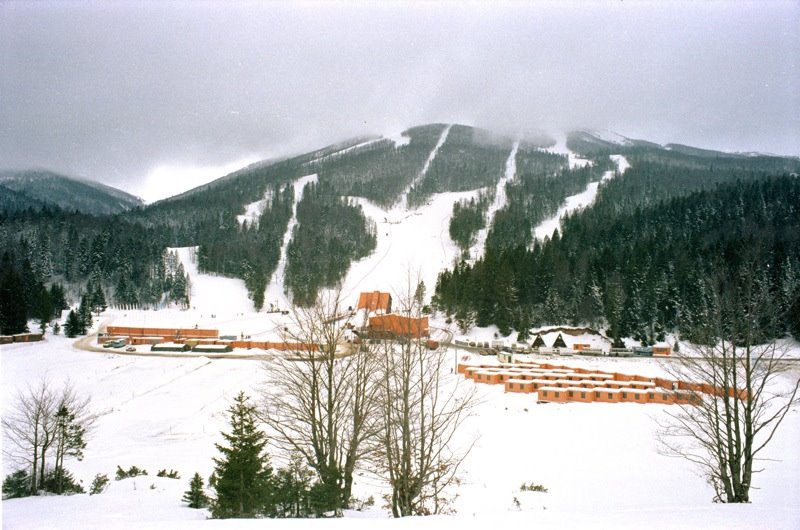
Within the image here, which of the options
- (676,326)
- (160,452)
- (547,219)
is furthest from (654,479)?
(547,219)

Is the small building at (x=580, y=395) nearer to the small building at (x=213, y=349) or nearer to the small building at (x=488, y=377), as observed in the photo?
the small building at (x=488, y=377)

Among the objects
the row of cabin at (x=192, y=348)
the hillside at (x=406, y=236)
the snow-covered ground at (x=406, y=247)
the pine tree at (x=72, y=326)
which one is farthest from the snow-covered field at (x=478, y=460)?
the snow-covered ground at (x=406, y=247)

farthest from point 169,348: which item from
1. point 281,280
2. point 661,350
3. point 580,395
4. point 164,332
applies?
point 661,350

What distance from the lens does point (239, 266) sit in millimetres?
103000

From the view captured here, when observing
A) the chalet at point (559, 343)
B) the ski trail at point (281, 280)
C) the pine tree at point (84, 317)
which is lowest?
the chalet at point (559, 343)

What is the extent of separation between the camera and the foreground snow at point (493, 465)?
6.80 m

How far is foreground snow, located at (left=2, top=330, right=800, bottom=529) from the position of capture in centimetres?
680

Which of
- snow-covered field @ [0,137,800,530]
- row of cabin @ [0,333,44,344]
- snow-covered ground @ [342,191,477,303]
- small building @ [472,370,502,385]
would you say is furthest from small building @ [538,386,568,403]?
row of cabin @ [0,333,44,344]

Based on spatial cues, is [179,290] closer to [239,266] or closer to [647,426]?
[239,266]

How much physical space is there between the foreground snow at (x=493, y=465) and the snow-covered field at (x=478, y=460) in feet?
0.20

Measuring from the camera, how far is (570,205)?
136 metres

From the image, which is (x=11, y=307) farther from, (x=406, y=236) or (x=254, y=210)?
(x=254, y=210)

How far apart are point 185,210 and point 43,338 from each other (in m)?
97.8

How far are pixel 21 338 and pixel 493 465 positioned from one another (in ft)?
196
